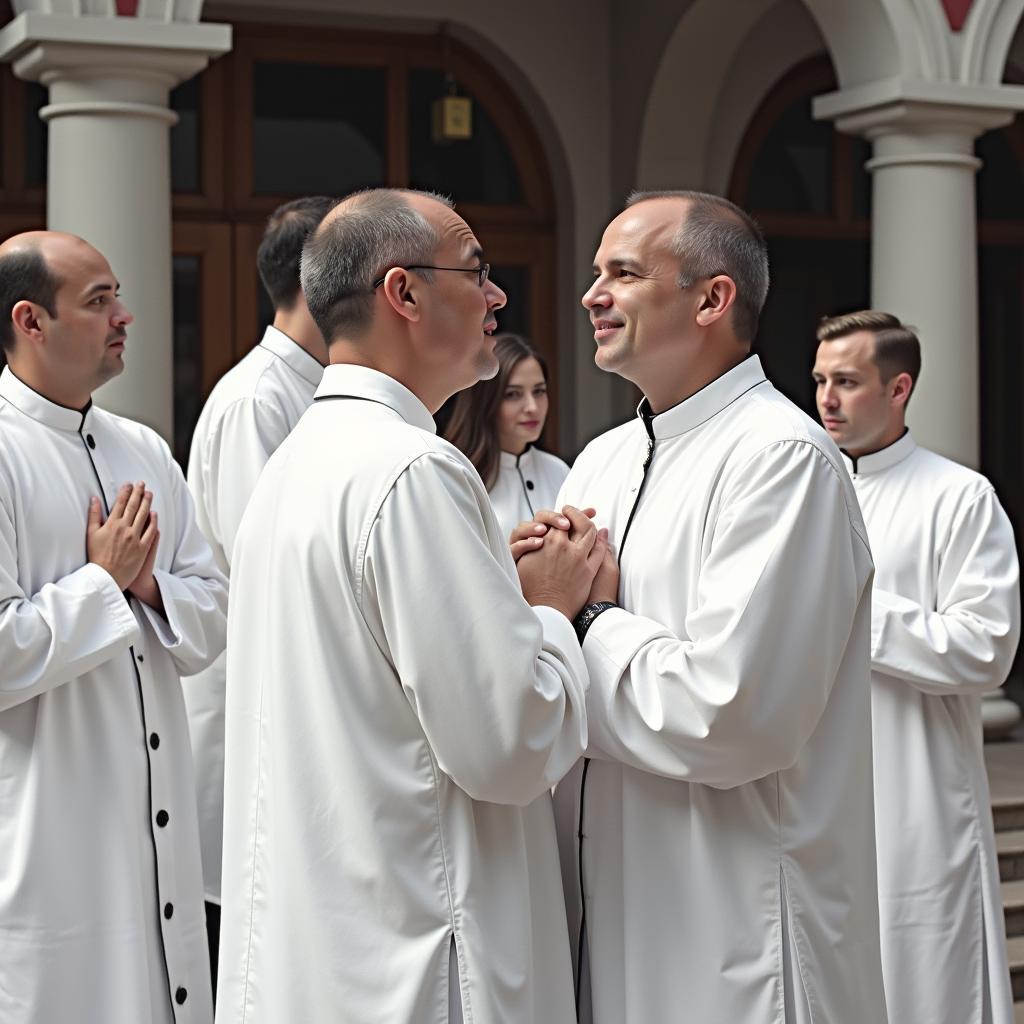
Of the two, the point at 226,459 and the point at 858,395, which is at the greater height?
the point at 858,395

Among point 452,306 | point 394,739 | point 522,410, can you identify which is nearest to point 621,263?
point 452,306

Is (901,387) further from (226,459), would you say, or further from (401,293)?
(401,293)

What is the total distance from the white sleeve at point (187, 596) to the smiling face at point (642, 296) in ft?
4.42

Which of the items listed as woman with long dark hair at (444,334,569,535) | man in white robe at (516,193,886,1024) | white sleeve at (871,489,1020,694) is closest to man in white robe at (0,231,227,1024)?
man in white robe at (516,193,886,1024)

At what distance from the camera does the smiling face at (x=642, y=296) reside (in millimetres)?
2857

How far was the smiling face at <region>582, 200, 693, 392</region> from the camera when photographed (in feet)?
9.37

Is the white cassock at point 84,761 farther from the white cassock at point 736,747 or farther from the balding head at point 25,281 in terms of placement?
the white cassock at point 736,747

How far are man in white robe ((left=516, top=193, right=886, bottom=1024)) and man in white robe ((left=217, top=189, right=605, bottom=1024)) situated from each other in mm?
174

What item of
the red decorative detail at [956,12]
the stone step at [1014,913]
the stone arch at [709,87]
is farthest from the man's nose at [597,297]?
the stone arch at [709,87]

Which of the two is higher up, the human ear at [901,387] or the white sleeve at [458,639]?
the human ear at [901,387]

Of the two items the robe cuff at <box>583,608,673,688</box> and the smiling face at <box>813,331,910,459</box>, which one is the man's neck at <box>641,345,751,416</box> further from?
the smiling face at <box>813,331,910,459</box>

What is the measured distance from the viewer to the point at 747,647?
2.60 m

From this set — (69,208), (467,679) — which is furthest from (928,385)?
(467,679)

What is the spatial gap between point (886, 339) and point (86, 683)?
2.36 meters
